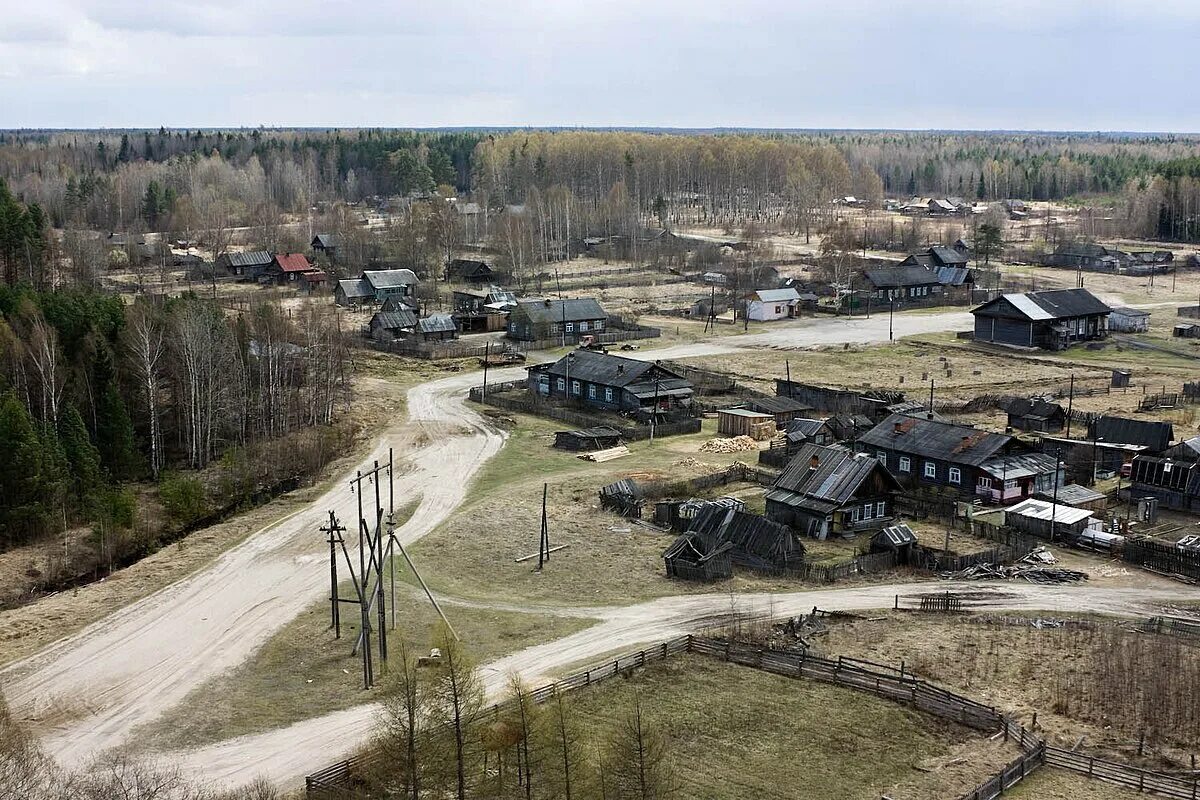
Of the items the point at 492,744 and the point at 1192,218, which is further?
the point at 1192,218

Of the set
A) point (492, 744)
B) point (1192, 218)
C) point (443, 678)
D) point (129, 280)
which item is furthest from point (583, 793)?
point (1192, 218)

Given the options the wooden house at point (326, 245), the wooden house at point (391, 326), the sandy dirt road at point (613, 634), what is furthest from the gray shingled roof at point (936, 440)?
the wooden house at point (326, 245)

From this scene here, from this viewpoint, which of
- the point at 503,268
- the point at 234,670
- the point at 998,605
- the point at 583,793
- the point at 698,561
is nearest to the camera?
the point at 583,793

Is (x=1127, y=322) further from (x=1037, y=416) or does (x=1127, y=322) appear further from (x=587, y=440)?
(x=587, y=440)

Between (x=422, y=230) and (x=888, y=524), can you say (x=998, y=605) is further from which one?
(x=422, y=230)

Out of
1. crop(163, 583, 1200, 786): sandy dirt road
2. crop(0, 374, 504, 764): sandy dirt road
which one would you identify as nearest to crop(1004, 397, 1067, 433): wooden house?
crop(163, 583, 1200, 786): sandy dirt road

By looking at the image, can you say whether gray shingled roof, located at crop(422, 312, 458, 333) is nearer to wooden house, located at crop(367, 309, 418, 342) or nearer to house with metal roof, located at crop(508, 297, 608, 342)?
wooden house, located at crop(367, 309, 418, 342)
